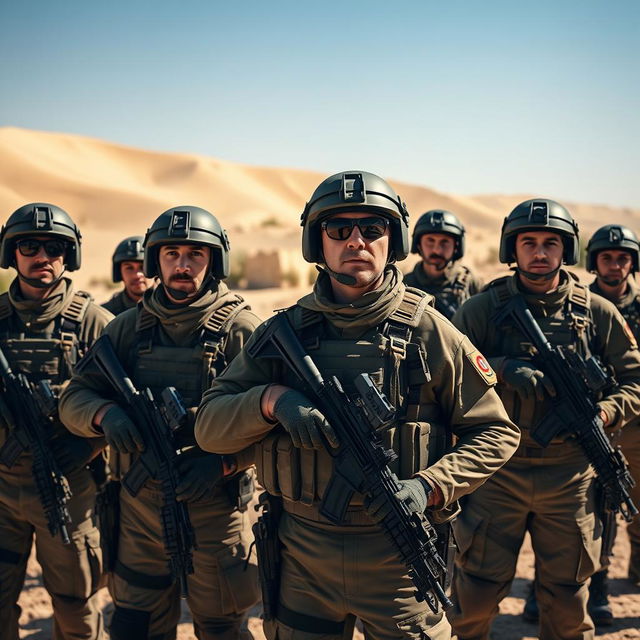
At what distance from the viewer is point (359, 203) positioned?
298 centimetres

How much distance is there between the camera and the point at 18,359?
14.3 ft

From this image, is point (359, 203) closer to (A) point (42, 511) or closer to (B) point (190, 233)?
(B) point (190, 233)

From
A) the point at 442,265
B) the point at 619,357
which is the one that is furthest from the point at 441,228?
the point at 619,357

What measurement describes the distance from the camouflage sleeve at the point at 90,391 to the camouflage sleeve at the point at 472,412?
183cm

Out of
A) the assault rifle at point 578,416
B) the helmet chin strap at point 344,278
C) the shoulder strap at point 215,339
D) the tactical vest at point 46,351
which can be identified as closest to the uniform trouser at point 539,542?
the assault rifle at point 578,416

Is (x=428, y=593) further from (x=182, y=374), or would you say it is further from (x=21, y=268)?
(x=21, y=268)

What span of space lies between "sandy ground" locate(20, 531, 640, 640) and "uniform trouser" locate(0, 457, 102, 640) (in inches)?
43.5

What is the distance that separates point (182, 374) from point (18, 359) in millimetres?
1190

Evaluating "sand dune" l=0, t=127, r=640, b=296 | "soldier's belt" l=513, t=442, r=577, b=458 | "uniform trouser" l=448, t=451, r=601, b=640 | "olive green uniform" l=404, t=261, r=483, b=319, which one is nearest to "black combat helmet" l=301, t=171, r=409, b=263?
"soldier's belt" l=513, t=442, r=577, b=458

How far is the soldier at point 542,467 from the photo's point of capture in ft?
13.5

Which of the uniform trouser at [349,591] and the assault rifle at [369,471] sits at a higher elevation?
the assault rifle at [369,471]

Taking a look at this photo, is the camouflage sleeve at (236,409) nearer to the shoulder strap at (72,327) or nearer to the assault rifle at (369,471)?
the assault rifle at (369,471)

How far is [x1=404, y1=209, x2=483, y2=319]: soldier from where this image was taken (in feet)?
24.4

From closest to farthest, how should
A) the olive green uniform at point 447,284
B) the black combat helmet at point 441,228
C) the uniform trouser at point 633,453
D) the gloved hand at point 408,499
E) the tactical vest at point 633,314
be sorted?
the gloved hand at point 408,499
the uniform trouser at point 633,453
the tactical vest at point 633,314
the olive green uniform at point 447,284
the black combat helmet at point 441,228
